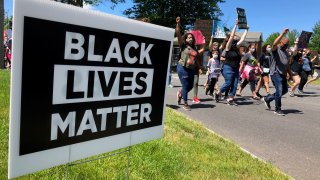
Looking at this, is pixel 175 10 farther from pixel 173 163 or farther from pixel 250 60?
pixel 173 163

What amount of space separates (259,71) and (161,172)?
967 centimetres

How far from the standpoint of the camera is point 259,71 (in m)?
12.7

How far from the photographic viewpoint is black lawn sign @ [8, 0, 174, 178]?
1.91 m

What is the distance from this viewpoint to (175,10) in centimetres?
4166

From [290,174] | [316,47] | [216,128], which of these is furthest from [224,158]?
[316,47]

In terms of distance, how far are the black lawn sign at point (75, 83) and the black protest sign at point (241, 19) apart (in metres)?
7.98

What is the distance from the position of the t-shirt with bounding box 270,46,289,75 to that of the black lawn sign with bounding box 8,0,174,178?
6.75 m

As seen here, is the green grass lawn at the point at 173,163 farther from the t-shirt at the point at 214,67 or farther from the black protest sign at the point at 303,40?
the black protest sign at the point at 303,40

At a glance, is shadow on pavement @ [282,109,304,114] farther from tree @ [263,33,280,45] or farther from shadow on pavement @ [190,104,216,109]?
tree @ [263,33,280,45]

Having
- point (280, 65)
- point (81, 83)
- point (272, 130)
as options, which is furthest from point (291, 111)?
point (81, 83)

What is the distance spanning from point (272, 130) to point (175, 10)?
117 ft

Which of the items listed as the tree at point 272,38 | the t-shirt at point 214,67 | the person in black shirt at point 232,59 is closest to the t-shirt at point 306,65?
the t-shirt at point 214,67

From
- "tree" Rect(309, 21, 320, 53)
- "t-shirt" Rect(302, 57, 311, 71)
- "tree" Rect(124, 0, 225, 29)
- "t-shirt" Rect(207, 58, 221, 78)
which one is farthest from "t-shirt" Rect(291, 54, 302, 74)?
"tree" Rect(309, 21, 320, 53)

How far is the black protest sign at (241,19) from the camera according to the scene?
10422 millimetres
